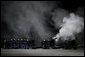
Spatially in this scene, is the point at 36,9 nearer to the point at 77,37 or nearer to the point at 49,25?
the point at 49,25

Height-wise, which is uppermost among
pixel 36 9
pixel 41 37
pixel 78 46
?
pixel 36 9

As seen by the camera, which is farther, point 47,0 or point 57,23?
point 57,23

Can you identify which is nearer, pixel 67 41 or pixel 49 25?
pixel 67 41

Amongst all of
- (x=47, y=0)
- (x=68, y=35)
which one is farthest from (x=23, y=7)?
(x=68, y=35)

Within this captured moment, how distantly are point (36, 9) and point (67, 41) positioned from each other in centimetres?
545

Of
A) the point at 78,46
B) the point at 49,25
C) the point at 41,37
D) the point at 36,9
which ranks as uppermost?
the point at 36,9

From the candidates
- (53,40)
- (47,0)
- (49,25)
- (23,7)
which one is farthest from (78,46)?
(23,7)

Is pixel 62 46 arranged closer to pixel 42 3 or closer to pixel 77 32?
pixel 77 32

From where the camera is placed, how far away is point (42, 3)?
18.2 metres

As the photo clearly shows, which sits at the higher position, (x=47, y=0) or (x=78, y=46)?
(x=47, y=0)

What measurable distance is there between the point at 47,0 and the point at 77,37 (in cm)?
576

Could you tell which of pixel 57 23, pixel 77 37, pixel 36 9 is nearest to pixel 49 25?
pixel 57 23

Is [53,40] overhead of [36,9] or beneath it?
beneath

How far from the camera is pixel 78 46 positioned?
1812 cm
